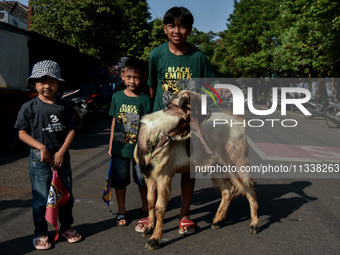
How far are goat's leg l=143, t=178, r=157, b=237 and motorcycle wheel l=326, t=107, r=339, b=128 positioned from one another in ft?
44.6

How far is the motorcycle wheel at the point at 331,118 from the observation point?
15078 millimetres

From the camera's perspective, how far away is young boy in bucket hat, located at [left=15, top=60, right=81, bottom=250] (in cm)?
322

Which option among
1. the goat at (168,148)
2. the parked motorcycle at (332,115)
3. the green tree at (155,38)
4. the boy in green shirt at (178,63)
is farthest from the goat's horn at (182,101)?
the green tree at (155,38)

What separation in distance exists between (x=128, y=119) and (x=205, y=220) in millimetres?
1570

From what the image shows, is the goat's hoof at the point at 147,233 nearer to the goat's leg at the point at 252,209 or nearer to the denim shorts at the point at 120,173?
the denim shorts at the point at 120,173

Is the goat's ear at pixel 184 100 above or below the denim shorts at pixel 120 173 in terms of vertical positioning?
above

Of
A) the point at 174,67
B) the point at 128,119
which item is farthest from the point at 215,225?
the point at 174,67

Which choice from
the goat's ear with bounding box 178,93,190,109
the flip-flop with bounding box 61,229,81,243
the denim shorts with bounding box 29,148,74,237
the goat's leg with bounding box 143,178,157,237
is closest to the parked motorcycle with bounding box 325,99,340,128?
the goat's leg with bounding box 143,178,157,237

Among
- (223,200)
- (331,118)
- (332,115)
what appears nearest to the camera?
(223,200)

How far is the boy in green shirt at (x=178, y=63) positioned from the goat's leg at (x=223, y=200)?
13.0 inches

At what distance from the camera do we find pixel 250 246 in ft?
11.2

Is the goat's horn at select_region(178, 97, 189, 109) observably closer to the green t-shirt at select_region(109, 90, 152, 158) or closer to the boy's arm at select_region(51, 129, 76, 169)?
the green t-shirt at select_region(109, 90, 152, 158)

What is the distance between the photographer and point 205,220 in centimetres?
418

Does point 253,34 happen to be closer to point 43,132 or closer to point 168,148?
point 168,148
